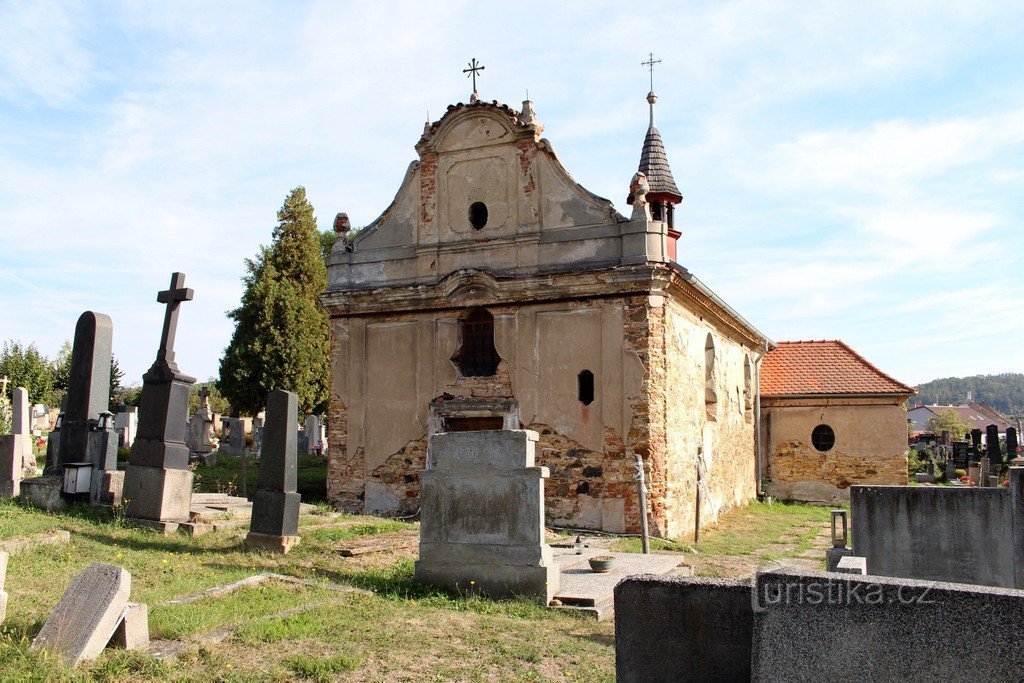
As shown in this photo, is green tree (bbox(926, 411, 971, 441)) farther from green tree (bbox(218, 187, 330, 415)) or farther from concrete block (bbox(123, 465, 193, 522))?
concrete block (bbox(123, 465, 193, 522))

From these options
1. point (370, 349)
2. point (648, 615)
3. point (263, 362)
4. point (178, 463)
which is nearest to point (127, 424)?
point (263, 362)

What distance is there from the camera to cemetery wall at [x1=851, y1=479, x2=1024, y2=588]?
24.8 ft

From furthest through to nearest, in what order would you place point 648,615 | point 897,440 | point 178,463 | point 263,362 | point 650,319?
point 263,362, point 897,440, point 650,319, point 178,463, point 648,615

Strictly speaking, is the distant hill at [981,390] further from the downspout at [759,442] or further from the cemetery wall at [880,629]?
the cemetery wall at [880,629]

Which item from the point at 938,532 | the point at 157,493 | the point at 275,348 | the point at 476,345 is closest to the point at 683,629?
the point at 938,532

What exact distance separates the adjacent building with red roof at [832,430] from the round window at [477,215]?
11889 mm

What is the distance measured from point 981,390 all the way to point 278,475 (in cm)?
20529

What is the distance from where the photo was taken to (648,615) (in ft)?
13.9

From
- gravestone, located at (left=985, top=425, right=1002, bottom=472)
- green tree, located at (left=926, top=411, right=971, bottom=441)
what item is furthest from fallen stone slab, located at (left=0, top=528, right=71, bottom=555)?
green tree, located at (left=926, top=411, right=971, bottom=441)

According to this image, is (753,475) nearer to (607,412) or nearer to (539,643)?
(607,412)

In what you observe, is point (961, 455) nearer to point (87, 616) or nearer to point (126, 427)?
point (126, 427)

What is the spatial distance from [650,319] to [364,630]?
974 centimetres

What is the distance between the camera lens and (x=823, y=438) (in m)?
24.1

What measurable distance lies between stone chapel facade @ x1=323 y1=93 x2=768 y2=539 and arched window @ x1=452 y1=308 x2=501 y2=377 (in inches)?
1.2
